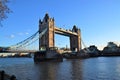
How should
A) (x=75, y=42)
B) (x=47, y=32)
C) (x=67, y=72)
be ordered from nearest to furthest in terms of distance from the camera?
(x=67, y=72)
(x=47, y=32)
(x=75, y=42)

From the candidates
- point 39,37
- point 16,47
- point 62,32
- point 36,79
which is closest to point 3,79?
point 36,79

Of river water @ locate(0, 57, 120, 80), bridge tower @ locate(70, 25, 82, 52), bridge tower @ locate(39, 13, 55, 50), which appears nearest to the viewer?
river water @ locate(0, 57, 120, 80)

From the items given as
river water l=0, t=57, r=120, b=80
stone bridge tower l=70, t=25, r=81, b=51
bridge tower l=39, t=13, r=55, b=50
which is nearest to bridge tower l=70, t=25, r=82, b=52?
stone bridge tower l=70, t=25, r=81, b=51

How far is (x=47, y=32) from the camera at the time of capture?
12619 centimetres

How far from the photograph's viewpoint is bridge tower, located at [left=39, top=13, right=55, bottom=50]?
126m

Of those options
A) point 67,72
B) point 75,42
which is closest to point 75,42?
point 75,42

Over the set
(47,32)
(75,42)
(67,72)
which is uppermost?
(47,32)

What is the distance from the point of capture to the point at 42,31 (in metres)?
130

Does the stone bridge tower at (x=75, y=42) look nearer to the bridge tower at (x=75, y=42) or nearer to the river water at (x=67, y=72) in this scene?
the bridge tower at (x=75, y=42)

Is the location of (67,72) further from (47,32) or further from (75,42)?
(75,42)

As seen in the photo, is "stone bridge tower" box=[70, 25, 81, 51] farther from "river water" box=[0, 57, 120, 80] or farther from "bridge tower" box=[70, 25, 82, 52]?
"river water" box=[0, 57, 120, 80]

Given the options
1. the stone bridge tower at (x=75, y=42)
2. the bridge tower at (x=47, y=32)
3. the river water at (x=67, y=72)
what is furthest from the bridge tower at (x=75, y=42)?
the river water at (x=67, y=72)

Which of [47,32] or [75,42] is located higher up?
[47,32]

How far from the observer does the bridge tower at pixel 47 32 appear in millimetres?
125812
